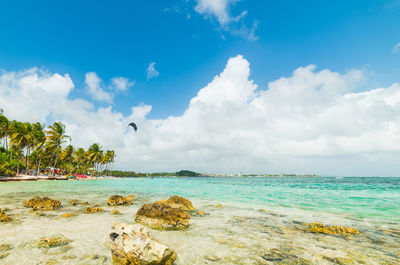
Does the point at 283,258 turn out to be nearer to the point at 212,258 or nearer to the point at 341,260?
the point at 341,260

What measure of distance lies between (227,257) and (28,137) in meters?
62.2

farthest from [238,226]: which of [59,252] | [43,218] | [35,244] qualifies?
[43,218]

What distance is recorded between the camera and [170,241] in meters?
6.16

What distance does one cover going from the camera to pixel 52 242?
5508 millimetres

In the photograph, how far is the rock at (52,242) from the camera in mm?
5317

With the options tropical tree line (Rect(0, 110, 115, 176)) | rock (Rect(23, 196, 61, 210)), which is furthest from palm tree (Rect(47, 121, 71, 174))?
rock (Rect(23, 196, 61, 210))

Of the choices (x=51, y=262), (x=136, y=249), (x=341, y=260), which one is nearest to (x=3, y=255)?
(x=51, y=262)

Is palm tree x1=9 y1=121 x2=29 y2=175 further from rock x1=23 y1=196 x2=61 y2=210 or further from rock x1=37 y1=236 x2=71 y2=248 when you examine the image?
rock x1=37 y1=236 x2=71 y2=248

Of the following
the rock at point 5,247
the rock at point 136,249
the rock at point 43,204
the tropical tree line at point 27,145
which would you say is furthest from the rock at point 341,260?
the tropical tree line at point 27,145

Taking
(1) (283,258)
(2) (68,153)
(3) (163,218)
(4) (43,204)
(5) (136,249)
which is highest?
(2) (68,153)

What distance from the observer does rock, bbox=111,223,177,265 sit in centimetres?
425

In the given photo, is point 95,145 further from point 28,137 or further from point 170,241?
point 170,241

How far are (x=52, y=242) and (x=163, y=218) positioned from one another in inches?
138

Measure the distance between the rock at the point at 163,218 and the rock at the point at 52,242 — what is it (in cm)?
280
